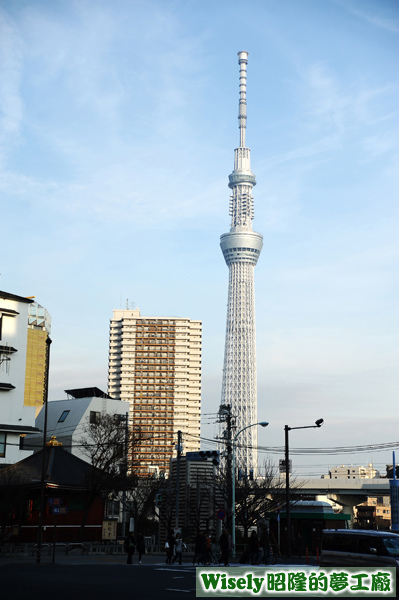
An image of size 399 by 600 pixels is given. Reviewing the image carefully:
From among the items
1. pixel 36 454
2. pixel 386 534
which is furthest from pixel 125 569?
pixel 36 454

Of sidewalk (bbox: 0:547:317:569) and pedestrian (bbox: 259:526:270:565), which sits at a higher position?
pedestrian (bbox: 259:526:270:565)

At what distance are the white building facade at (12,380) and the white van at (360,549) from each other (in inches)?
1534

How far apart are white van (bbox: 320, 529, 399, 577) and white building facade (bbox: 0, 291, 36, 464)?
128ft

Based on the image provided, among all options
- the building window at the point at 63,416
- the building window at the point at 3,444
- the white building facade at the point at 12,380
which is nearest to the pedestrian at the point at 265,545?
the white building facade at the point at 12,380

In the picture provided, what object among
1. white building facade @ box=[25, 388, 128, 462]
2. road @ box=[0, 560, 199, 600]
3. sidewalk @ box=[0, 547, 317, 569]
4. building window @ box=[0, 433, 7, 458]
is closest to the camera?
road @ box=[0, 560, 199, 600]

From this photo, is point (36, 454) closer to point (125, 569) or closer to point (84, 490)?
point (84, 490)

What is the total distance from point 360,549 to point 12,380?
41.5 m

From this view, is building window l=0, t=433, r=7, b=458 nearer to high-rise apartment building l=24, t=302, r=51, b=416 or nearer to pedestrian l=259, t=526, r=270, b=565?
pedestrian l=259, t=526, r=270, b=565

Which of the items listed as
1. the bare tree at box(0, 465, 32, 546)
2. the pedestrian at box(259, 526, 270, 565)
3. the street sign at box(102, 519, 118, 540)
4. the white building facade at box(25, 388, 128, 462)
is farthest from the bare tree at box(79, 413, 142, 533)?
the white building facade at box(25, 388, 128, 462)

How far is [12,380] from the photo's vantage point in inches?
2280

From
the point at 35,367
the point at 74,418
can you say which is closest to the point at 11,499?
the point at 74,418

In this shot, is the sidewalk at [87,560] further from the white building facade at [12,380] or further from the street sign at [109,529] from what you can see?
the street sign at [109,529]

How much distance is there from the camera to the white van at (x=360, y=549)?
2117 cm

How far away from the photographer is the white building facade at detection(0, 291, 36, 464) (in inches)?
2234
